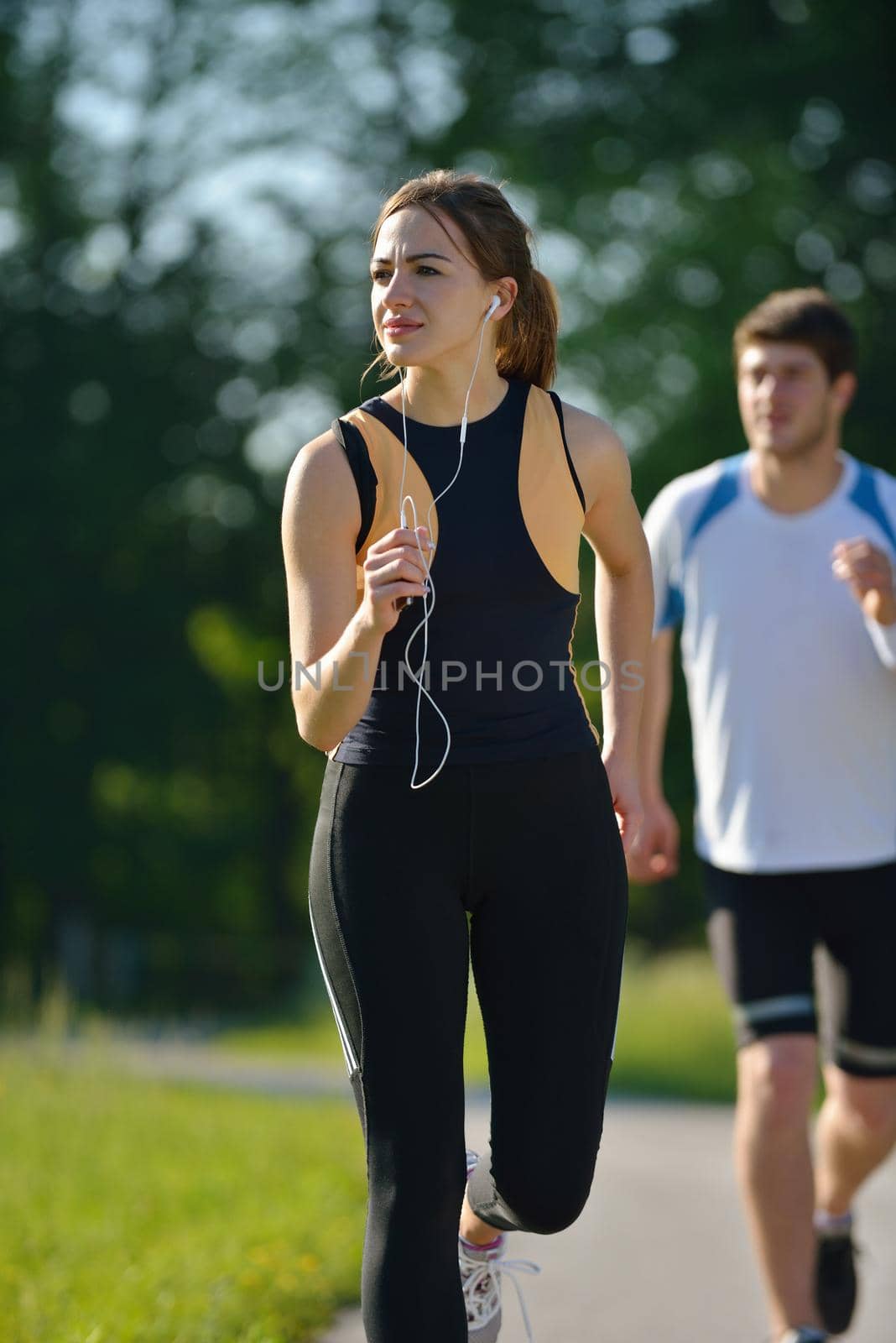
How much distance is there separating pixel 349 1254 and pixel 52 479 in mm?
15507

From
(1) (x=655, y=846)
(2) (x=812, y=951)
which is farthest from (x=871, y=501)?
(2) (x=812, y=951)

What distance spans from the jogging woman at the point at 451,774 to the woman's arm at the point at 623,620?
0.39 ft

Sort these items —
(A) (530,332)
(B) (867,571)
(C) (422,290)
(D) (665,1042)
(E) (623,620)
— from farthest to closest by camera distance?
(D) (665,1042) < (B) (867,571) < (E) (623,620) < (A) (530,332) < (C) (422,290)

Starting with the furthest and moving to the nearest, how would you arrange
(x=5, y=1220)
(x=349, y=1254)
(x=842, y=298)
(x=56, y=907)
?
(x=56, y=907), (x=842, y=298), (x=5, y=1220), (x=349, y=1254)

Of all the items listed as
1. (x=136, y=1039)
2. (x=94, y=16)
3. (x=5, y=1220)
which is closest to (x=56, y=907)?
(x=136, y=1039)

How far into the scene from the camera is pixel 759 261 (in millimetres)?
15266

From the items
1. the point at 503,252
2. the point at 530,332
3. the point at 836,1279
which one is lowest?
the point at 836,1279

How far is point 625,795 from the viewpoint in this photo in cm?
309

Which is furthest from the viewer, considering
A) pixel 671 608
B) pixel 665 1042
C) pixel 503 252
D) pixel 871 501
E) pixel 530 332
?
pixel 665 1042

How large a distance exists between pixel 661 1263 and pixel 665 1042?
25.6 feet

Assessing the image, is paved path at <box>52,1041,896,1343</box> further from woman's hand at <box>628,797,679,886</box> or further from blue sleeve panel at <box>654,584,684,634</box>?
blue sleeve panel at <box>654,584,684,634</box>

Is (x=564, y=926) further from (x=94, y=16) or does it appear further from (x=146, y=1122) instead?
(x=94, y=16)

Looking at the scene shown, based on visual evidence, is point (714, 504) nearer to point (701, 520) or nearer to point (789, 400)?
point (701, 520)

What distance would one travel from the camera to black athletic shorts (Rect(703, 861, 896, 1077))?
393cm
